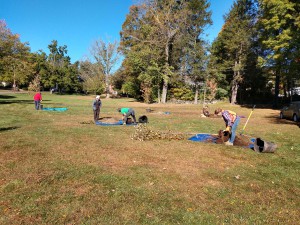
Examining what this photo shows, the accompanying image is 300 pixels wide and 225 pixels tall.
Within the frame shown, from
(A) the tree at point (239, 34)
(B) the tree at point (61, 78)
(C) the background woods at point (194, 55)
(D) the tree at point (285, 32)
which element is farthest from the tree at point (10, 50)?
(B) the tree at point (61, 78)

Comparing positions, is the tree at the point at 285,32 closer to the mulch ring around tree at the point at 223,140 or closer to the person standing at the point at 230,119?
the mulch ring around tree at the point at 223,140

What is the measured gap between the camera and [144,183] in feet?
21.3

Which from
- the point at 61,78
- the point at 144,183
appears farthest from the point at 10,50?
the point at 61,78

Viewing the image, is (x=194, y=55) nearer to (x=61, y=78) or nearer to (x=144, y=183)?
(x=144, y=183)

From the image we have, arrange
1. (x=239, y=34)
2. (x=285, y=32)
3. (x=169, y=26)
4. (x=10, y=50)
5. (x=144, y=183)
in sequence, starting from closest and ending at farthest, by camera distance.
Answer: (x=144, y=183)
(x=285, y=32)
(x=10, y=50)
(x=239, y=34)
(x=169, y=26)

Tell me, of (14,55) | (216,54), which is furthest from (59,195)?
(216,54)

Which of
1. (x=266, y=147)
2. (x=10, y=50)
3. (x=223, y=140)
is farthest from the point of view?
(x=10, y=50)

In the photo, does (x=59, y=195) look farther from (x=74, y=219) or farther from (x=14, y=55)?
(x=14, y=55)

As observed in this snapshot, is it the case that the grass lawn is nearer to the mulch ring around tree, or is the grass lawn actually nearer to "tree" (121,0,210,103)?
the mulch ring around tree

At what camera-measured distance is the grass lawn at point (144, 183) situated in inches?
195

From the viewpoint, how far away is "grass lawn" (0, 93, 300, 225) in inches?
195

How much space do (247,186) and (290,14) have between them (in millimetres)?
25827

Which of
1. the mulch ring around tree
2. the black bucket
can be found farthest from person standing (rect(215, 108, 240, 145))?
the black bucket

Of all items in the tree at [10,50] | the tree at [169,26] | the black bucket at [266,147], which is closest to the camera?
the black bucket at [266,147]
